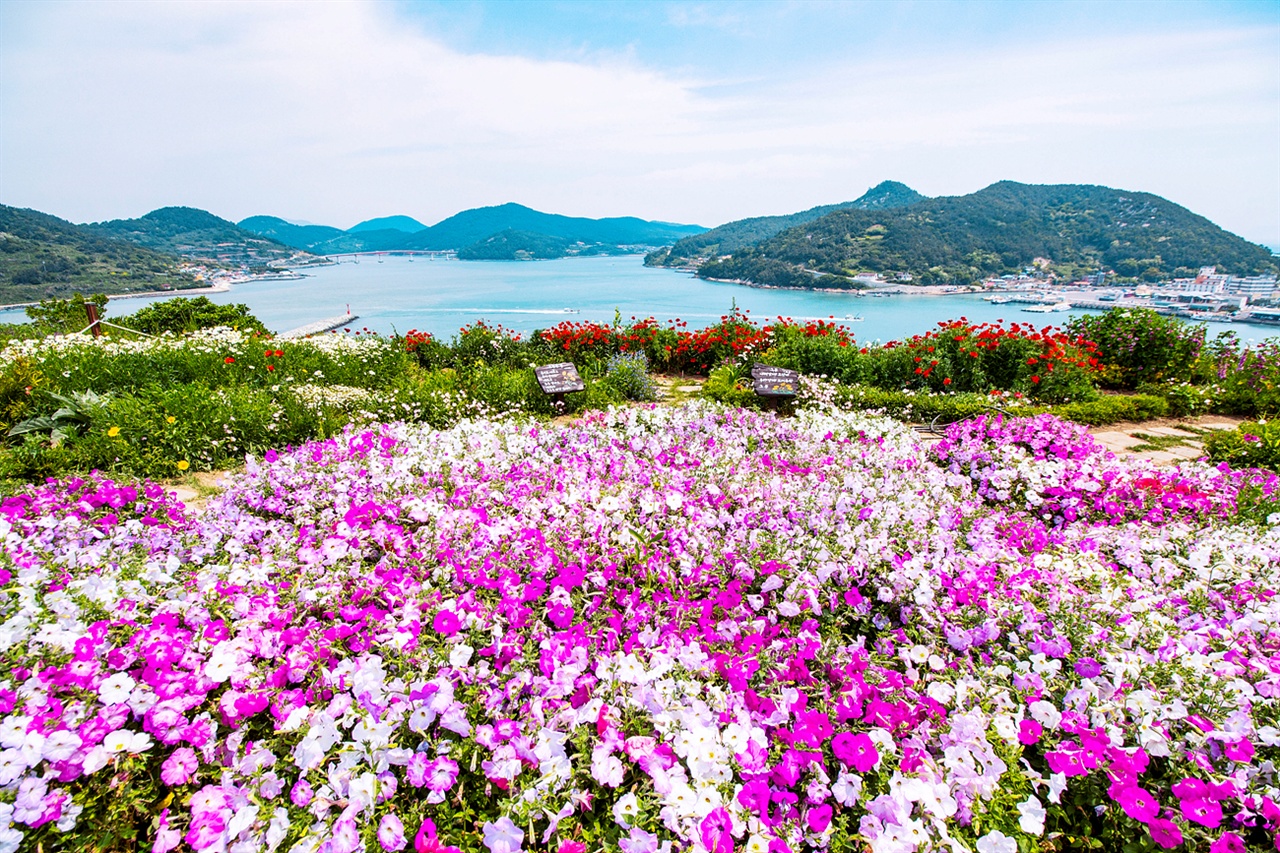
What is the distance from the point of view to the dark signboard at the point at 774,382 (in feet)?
21.1

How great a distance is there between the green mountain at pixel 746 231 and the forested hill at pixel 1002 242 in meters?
10.1

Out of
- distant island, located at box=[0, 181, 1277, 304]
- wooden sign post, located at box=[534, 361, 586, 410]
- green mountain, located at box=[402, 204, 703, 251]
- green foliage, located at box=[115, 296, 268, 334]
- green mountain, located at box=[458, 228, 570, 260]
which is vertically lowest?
wooden sign post, located at box=[534, 361, 586, 410]

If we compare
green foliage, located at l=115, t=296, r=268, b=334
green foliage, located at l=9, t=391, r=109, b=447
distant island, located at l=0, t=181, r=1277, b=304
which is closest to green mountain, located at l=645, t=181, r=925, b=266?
distant island, located at l=0, t=181, r=1277, b=304

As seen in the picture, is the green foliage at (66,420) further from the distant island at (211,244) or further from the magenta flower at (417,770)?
the distant island at (211,244)

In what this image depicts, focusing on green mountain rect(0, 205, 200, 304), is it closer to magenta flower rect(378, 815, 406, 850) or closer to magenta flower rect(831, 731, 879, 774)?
magenta flower rect(378, 815, 406, 850)

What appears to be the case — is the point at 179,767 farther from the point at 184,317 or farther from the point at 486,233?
the point at 486,233

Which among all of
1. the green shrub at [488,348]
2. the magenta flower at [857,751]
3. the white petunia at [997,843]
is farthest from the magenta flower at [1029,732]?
the green shrub at [488,348]

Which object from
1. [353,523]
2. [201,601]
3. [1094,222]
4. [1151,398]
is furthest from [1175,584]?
[1094,222]

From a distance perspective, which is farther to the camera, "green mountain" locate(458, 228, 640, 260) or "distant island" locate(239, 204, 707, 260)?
"distant island" locate(239, 204, 707, 260)

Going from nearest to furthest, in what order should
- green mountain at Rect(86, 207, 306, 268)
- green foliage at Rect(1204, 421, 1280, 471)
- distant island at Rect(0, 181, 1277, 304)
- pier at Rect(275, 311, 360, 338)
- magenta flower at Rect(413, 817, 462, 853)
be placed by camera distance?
magenta flower at Rect(413, 817, 462, 853)
green foliage at Rect(1204, 421, 1280, 471)
pier at Rect(275, 311, 360, 338)
distant island at Rect(0, 181, 1277, 304)
green mountain at Rect(86, 207, 306, 268)

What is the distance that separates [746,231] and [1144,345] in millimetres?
63848

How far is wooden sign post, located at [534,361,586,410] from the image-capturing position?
628 centimetres

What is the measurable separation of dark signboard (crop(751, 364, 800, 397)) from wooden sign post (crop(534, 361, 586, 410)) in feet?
6.86

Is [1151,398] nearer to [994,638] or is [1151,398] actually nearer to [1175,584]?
[1175,584]
